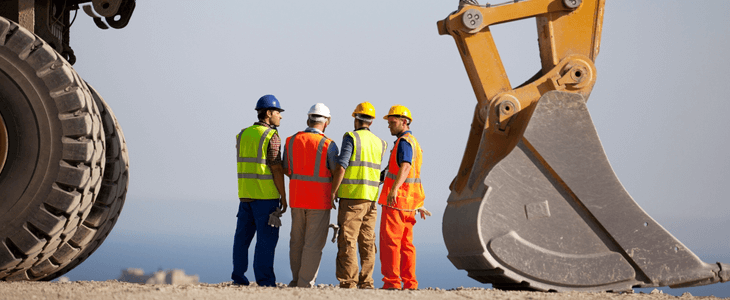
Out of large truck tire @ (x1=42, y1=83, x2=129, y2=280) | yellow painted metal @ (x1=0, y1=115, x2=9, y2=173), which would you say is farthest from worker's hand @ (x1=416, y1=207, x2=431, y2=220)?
yellow painted metal @ (x1=0, y1=115, x2=9, y2=173)

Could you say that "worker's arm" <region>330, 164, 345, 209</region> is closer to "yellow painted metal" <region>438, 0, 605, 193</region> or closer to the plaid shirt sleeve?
the plaid shirt sleeve

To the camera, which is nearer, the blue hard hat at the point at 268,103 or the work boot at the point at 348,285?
the work boot at the point at 348,285

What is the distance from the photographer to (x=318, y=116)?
21.5ft

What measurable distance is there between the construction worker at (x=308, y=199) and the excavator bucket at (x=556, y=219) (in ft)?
4.38

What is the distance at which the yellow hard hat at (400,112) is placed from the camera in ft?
23.2

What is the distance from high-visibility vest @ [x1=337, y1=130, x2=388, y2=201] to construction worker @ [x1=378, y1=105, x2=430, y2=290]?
228 mm

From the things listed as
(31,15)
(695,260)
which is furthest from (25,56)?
(695,260)

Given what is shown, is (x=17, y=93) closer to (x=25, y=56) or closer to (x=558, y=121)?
(x=25, y=56)

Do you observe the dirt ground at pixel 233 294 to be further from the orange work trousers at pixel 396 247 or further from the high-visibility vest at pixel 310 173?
the orange work trousers at pixel 396 247

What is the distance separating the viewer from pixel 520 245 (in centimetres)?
532

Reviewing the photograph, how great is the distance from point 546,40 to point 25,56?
4404mm

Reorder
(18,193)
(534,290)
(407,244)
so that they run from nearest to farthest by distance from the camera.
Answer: (18,193) < (534,290) < (407,244)

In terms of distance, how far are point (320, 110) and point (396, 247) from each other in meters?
1.59

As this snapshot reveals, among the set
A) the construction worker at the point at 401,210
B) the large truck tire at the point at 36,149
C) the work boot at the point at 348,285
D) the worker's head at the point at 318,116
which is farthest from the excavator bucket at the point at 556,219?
the large truck tire at the point at 36,149
